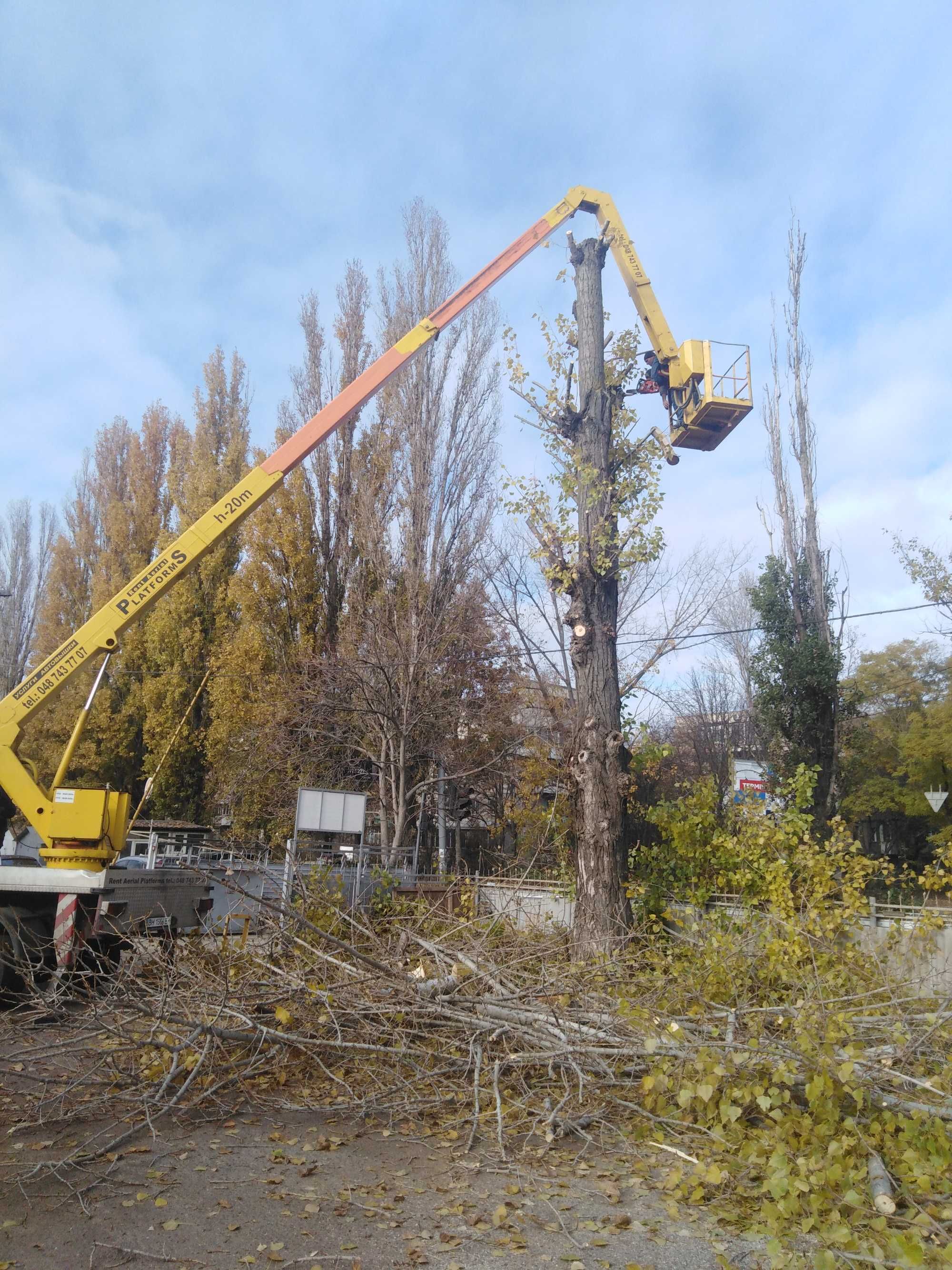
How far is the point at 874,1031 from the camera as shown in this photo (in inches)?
185

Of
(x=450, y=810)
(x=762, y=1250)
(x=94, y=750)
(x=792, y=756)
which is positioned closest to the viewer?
(x=762, y=1250)

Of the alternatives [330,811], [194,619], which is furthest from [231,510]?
[194,619]

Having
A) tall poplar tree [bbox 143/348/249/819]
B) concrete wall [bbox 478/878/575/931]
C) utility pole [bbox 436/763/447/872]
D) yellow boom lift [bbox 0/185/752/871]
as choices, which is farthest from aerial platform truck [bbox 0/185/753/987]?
tall poplar tree [bbox 143/348/249/819]

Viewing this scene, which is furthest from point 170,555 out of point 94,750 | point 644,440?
point 94,750

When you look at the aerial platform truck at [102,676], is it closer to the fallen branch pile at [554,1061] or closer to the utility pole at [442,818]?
the fallen branch pile at [554,1061]

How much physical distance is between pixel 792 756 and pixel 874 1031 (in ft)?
46.3

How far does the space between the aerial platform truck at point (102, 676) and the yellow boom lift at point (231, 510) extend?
0.01 meters

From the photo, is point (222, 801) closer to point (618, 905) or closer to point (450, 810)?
point (450, 810)

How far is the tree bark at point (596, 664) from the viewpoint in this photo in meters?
7.91

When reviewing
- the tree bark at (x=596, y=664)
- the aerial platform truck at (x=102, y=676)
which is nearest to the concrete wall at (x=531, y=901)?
the tree bark at (x=596, y=664)

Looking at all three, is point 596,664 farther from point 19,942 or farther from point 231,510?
point 19,942

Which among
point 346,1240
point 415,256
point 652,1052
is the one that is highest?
point 415,256

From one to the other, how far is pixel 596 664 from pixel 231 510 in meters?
4.16

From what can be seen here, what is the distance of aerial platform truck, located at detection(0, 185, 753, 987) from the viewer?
820cm
